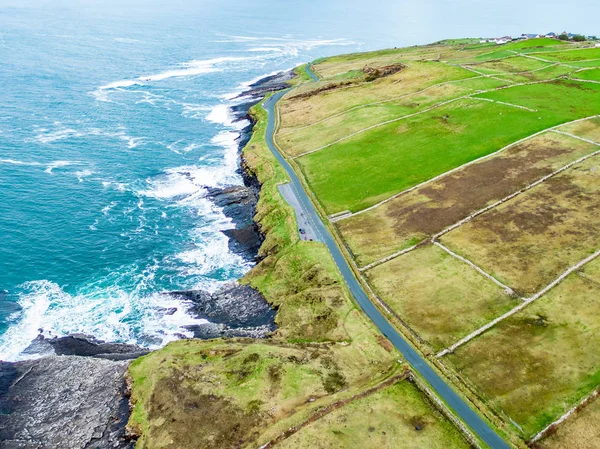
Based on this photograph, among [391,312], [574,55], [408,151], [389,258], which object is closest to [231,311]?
[391,312]

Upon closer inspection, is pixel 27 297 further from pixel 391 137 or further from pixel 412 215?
pixel 391 137

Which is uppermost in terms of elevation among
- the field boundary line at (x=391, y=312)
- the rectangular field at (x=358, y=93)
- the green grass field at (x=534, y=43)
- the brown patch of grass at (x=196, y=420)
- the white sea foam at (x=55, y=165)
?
the green grass field at (x=534, y=43)

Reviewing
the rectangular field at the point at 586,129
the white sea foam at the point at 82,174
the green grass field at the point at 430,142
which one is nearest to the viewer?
the green grass field at the point at 430,142

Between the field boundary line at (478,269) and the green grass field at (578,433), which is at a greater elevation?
the field boundary line at (478,269)

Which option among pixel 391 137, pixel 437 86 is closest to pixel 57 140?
pixel 391 137

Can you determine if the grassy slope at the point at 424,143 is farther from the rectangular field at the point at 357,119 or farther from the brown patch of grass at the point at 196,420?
the brown patch of grass at the point at 196,420

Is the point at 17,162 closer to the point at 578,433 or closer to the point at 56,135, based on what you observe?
the point at 56,135

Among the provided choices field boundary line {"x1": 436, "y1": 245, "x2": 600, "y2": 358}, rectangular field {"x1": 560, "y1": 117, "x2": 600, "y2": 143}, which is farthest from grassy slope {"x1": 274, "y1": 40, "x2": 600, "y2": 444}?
field boundary line {"x1": 436, "y1": 245, "x2": 600, "y2": 358}

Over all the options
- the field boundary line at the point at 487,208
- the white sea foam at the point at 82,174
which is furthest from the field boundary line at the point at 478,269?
the white sea foam at the point at 82,174
